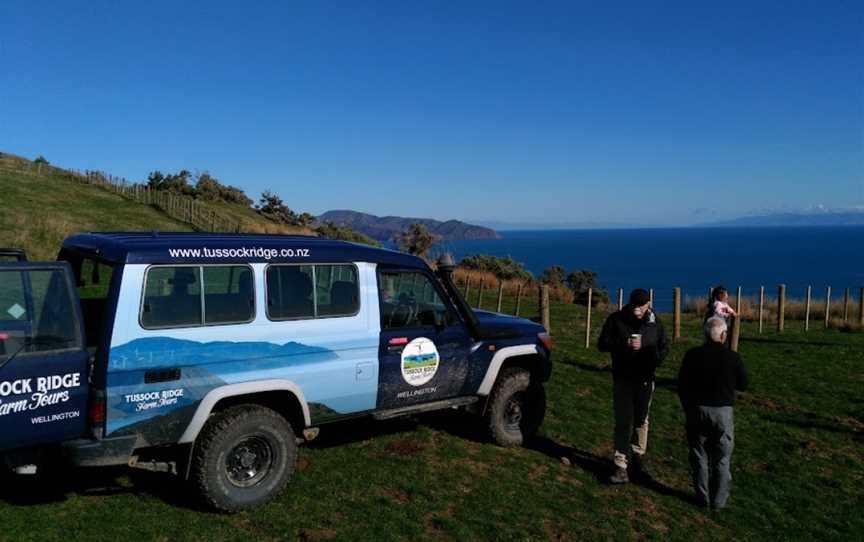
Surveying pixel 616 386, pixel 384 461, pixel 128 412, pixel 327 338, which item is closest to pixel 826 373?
pixel 616 386

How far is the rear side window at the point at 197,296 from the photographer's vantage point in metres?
5.07

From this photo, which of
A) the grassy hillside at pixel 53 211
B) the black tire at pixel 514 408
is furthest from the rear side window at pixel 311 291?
the grassy hillside at pixel 53 211

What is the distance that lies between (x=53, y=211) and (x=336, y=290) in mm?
33225

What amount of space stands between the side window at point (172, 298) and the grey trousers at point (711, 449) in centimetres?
465

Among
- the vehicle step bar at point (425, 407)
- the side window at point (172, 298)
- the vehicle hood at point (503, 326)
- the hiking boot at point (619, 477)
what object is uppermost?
the side window at point (172, 298)

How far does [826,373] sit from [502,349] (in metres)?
9.74

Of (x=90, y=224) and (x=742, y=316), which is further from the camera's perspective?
(x=90, y=224)

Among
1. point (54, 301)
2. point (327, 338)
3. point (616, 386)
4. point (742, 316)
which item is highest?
point (54, 301)

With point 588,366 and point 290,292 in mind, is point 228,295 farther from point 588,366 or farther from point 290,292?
point 588,366

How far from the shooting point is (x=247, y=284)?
5.68 metres

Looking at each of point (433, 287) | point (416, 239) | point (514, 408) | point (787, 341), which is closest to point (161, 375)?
point (433, 287)

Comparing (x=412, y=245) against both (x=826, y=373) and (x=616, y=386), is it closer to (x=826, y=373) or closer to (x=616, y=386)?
(x=826, y=373)

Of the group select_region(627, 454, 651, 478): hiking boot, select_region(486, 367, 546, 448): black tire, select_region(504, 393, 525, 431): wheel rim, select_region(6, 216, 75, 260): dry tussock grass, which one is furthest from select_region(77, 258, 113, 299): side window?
select_region(6, 216, 75, 260): dry tussock grass

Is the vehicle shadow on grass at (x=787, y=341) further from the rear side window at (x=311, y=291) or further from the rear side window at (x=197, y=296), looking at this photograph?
the rear side window at (x=197, y=296)
